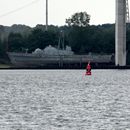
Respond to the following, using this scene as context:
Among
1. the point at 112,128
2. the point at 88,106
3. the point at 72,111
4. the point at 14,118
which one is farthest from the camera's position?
the point at 88,106

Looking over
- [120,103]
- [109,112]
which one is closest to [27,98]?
[120,103]

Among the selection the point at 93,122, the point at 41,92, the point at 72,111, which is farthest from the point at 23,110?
the point at 41,92

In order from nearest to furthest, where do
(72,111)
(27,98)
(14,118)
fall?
(14,118) < (72,111) < (27,98)

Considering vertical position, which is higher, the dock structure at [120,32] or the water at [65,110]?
the dock structure at [120,32]

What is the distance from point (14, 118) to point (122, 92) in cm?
2833

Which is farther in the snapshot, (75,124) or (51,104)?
(51,104)

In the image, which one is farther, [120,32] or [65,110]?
[120,32]

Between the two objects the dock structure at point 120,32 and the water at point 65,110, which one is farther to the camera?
the dock structure at point 120,32

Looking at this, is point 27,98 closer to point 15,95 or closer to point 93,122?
point 15,95

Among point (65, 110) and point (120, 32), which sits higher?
point (120, 32)

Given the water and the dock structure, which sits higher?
the dock structure

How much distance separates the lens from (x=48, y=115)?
65.1 m

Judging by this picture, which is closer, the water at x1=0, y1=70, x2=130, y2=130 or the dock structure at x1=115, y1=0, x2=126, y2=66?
the water at x1=0, y1=70, x2=130, y2=130

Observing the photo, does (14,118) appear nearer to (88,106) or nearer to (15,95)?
(88,106)
